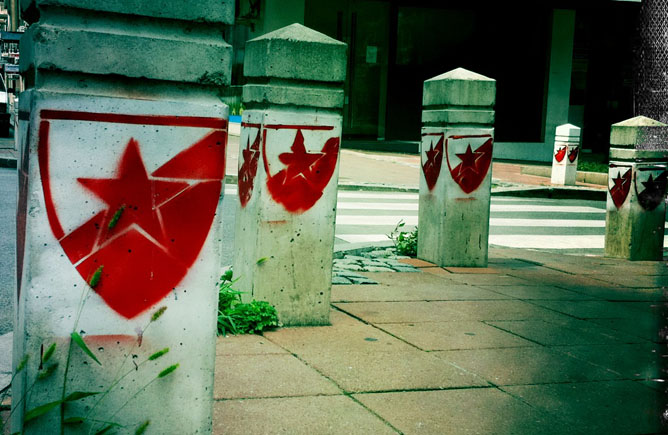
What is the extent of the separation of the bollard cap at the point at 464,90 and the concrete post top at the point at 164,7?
482cm

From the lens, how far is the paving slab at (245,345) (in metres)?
4.56

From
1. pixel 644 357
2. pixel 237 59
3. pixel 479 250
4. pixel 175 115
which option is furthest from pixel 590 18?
pixel 175 115

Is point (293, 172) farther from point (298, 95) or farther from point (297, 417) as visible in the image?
point (297, 417)

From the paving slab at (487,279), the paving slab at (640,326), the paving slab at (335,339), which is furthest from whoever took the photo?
the paving slab at (487,279)

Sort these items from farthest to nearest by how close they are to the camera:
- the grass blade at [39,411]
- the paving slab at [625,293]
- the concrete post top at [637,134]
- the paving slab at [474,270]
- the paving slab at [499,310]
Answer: the concrete post top at [637,134]
the paving slab at [474,270]
the paving slab at [625,293]
the paving slab at [499,310]
the grass blade at [39,411]

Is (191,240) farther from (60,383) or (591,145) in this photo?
(591,145)

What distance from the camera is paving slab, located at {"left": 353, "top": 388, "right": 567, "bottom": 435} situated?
355 cm

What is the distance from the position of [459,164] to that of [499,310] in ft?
6.09

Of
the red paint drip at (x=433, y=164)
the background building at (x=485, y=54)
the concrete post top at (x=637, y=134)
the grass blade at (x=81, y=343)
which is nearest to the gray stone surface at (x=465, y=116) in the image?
the red paint drip at (x=433, y=164)

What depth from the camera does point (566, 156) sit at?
56.6ft

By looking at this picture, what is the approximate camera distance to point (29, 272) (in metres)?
2.54

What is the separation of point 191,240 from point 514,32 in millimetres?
25915

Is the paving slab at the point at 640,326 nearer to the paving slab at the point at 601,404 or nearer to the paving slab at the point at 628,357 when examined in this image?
the paving slab at the point at 628,357

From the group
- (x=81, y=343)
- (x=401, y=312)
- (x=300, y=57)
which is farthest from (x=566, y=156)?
(x=81, y=343)
